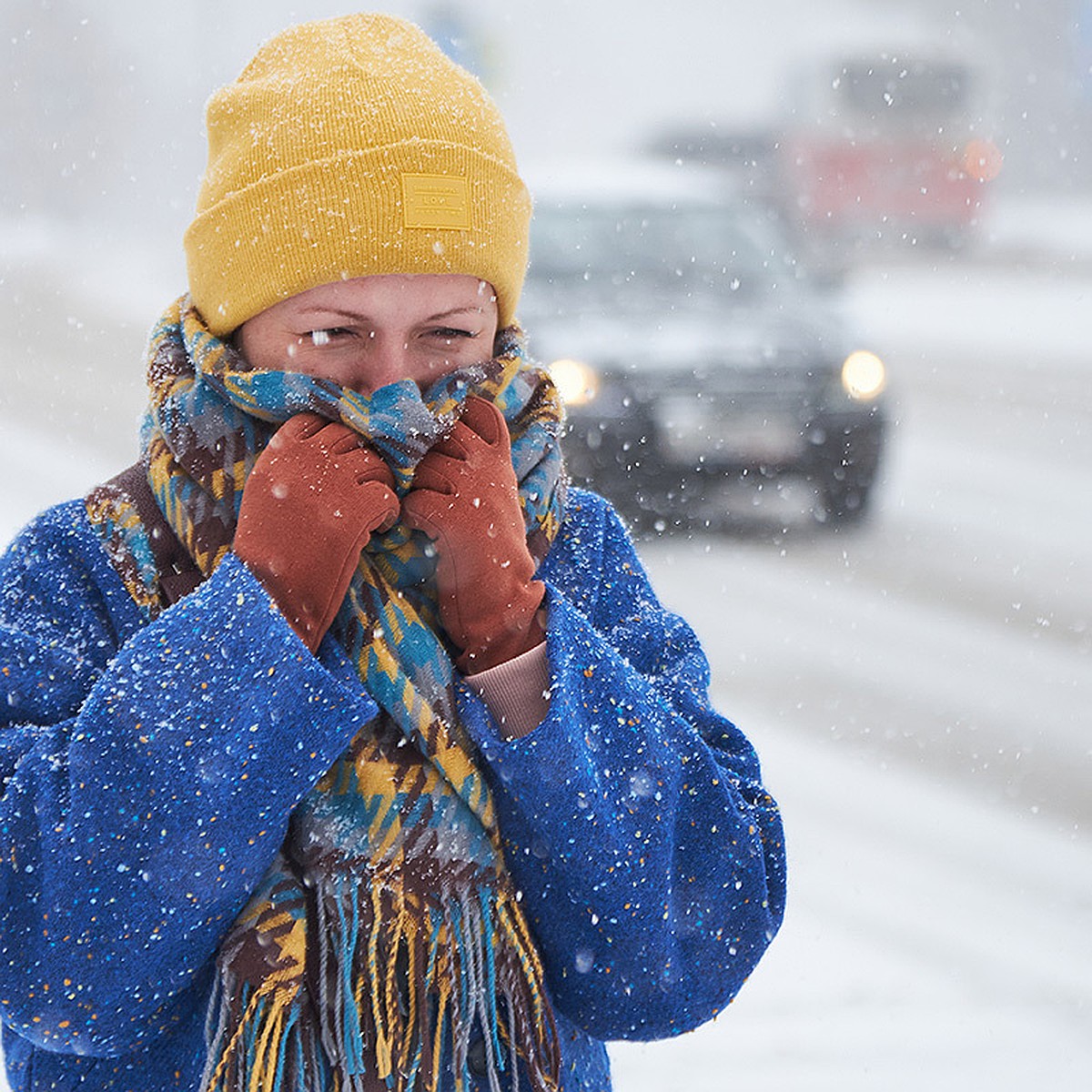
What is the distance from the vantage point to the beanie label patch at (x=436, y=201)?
1366 millimetres

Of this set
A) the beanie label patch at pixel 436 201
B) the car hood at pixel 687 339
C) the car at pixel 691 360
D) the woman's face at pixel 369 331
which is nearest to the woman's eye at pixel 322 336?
the woman's face at pixel 369 331

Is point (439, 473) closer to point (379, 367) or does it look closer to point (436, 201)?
point (379, 367)

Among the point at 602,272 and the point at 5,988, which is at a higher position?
the point at 602,272

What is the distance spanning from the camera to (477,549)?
1274 millimetres

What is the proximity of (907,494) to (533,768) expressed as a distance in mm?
7410

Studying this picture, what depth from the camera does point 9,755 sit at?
124 centimetres

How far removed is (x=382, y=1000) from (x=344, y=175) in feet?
2.38

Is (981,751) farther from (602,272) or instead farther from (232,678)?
(232,678)

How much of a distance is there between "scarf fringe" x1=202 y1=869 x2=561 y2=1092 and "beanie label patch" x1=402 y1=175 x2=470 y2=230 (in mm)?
586

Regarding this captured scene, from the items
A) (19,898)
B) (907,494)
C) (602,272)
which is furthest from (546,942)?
(907,494)

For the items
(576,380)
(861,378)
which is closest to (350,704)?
(576,380)

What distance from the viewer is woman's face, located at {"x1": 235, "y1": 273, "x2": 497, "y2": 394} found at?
1359 mm

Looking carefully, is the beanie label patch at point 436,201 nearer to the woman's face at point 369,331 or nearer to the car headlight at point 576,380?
the woman's face at point 369,331

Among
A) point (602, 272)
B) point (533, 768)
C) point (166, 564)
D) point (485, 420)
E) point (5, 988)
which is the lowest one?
point (5, 988)
